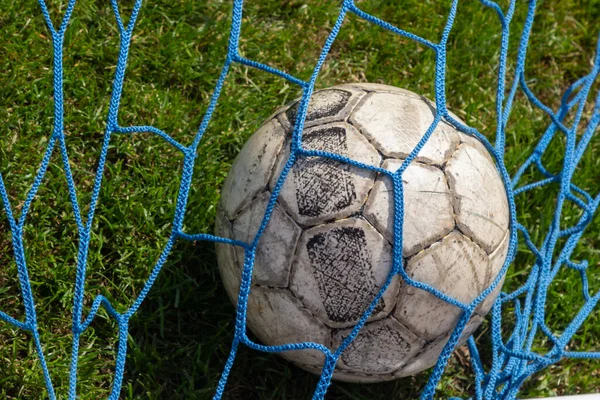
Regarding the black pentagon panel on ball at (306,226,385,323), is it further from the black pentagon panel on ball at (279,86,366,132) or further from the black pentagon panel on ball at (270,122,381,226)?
the black pentagon panel on ball at (279,86,366,132)

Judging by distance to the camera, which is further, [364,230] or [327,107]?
[327,107]

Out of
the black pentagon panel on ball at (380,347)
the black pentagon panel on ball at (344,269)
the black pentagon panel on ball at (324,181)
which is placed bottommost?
the black pentagon panel on ball at (380,347)

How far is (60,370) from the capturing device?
283cm

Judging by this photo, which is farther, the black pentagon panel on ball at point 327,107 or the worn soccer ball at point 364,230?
the black pentagon panel on ball at point 327,107

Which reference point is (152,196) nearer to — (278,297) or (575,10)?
(278,297)

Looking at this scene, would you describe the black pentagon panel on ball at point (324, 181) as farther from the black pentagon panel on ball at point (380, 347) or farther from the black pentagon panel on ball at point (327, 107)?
the black pentagon panel on ball at point (380, 347)

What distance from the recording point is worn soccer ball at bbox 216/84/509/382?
2.35 metres

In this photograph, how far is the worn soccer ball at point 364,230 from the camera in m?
2.35

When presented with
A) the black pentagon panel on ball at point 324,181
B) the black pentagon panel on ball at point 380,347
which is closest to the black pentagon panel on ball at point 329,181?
the black pentagon panel on ball at point 324,181

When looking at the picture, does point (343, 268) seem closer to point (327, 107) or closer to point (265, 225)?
point (265, 225)

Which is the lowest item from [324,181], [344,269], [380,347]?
[380,347]

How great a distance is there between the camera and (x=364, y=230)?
233 centimetres

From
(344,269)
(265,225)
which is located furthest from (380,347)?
(265,225)

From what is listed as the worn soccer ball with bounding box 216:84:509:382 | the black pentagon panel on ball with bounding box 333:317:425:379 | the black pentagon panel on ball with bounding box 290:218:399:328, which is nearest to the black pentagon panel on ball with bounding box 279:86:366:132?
the worn soccer ball with bounding box 216:84:509:382
